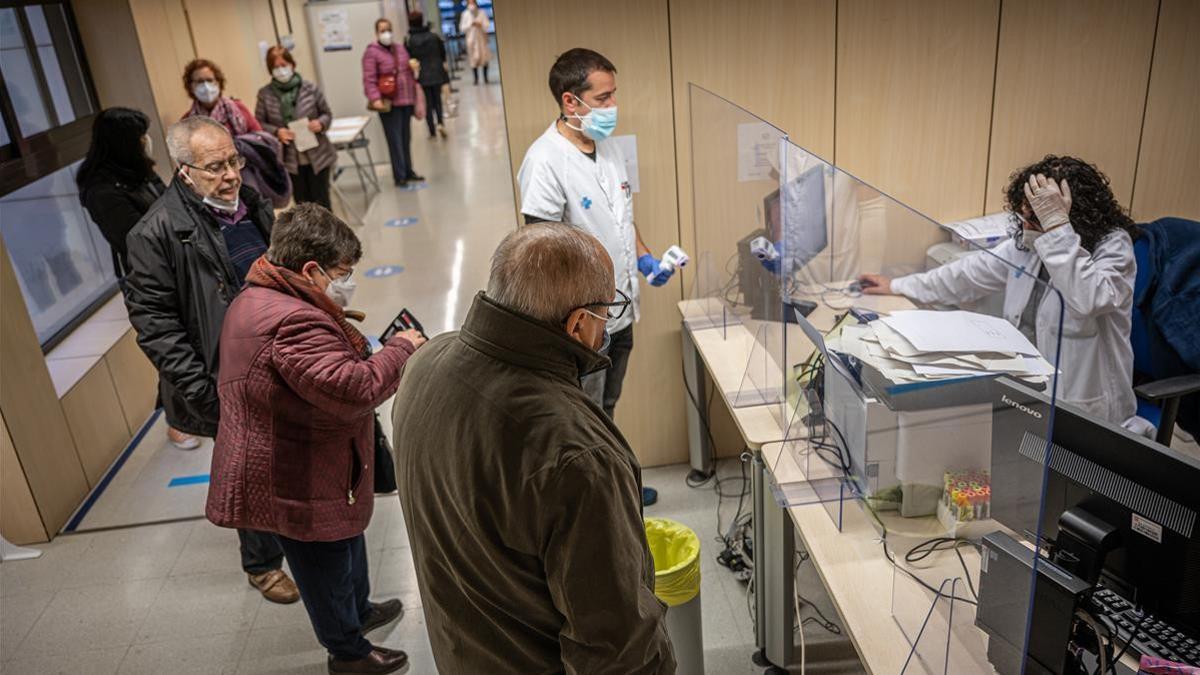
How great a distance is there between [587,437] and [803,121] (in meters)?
2.41

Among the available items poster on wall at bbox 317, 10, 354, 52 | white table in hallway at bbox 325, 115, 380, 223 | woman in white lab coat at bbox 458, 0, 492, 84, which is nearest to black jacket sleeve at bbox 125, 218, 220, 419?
white table in hallway at bbox 325, 115, 380, 223

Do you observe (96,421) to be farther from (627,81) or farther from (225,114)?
(627,81)

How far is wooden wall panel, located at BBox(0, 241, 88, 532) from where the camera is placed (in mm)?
3398

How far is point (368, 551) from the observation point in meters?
3.45

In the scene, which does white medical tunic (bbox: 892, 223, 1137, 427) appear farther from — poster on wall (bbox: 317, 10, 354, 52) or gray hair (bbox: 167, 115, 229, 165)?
poster on wall (bbox: 317, 10, 354, 52)

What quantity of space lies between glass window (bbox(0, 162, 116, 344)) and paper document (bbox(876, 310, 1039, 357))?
417 centimetres

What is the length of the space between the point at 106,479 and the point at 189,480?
1.24ft

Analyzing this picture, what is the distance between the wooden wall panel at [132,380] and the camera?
425cm

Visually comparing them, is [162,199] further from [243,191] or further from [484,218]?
[484,218]

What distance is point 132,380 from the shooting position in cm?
439

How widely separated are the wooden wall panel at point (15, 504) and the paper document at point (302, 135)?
3167 millimetres

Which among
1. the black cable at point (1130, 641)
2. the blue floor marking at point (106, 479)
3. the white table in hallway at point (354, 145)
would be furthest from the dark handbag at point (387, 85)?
the black cable at point (1130, 641)

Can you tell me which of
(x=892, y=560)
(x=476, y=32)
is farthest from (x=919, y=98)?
(x=476, y=32)

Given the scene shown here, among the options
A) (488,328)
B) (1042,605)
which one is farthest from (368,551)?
(1042,605)
